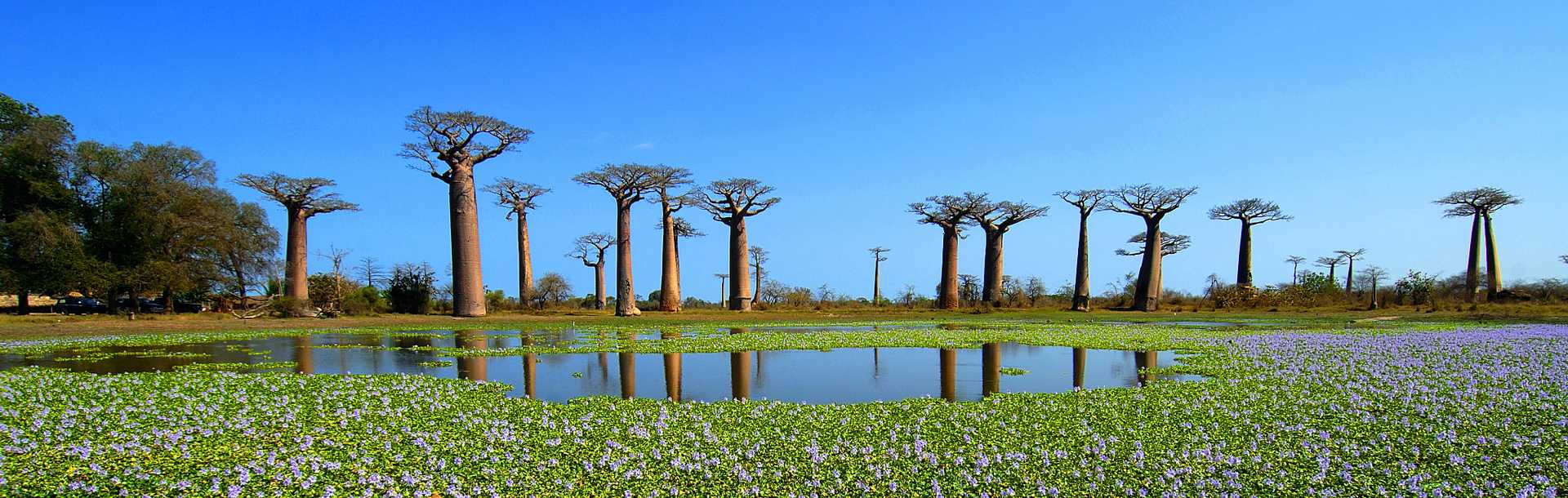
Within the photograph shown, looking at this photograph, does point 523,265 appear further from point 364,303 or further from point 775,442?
point 775,442

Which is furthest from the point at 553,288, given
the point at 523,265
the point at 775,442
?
the point at 775,442

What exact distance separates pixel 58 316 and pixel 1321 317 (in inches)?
1846

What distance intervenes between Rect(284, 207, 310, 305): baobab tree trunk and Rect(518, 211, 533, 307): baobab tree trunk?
9.90 m

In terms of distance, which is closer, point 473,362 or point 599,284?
point 473,362

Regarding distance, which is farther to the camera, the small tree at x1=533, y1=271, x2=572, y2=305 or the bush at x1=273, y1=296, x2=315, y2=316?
the small tree at x1=533, y1=271, x2=572, y2=305

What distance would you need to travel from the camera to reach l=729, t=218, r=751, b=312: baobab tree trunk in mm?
42894

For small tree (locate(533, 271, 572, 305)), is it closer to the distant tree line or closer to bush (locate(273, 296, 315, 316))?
the distant tree line

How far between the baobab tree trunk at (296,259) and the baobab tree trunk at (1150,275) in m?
41.9

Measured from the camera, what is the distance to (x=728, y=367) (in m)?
12.9

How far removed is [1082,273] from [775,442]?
139 feet

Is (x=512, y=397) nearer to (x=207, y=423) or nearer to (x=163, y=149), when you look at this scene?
(x=207, y=423)

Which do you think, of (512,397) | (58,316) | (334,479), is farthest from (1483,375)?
(58,316)

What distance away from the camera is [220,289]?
38031mm

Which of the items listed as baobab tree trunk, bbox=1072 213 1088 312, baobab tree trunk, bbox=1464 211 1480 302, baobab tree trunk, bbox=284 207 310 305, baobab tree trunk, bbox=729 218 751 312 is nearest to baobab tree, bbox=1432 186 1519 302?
baobab tree trunk, bbox=1464 211 1480 302
